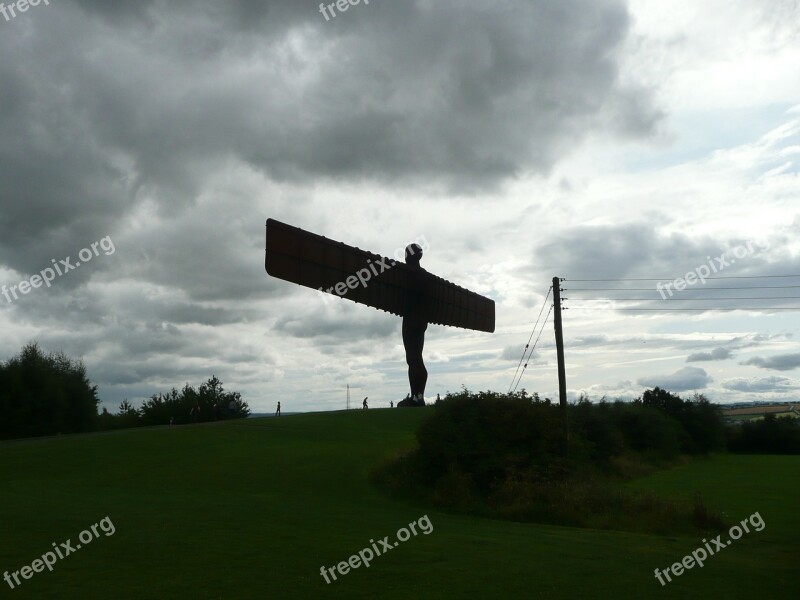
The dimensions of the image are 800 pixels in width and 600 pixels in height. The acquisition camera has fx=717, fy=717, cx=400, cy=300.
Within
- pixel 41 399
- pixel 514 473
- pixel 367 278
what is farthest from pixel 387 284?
pixel 41 399

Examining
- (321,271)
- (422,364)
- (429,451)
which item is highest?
(321,271)

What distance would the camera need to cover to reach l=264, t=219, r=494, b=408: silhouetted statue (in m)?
30.0

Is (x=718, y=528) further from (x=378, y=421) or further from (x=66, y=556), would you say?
(x=378, y=421)

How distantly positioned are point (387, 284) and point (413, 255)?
3191 millimetres

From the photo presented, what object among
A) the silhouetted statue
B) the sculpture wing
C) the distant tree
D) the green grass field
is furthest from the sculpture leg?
the distant tree

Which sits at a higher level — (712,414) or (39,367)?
(39,367)

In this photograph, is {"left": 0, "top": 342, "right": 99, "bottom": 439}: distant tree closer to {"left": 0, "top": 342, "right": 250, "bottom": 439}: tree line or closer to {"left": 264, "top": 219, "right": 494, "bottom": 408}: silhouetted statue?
{"left": 0, "top": 342, "right": 250, "bottom": 439}: tree line

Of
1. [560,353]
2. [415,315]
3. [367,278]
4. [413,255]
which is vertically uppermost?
[413,255]

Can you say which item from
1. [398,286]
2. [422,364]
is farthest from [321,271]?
[422,364]

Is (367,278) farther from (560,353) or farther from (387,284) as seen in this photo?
(560,353)

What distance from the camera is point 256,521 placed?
16.9m

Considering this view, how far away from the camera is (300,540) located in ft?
47.8

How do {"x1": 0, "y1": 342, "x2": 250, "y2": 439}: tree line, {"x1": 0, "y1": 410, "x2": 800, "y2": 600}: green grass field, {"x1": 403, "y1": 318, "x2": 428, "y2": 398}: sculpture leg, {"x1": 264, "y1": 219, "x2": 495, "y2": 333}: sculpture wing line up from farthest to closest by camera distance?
{"x1": 0, "y1": 342, "x2": 250, "y2": 439}: tree line < {"x1": 403, "y1": 318, "x2": 428, "y2": 398}: sculpture leg < {"x1": 264, "y1": 219, "x2": 495, "y2": 333}: sculpture wing < {"x1": 0, "y1": 410, "x2": 800, "y2": 600}: green grass field

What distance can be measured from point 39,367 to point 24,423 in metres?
5.21
